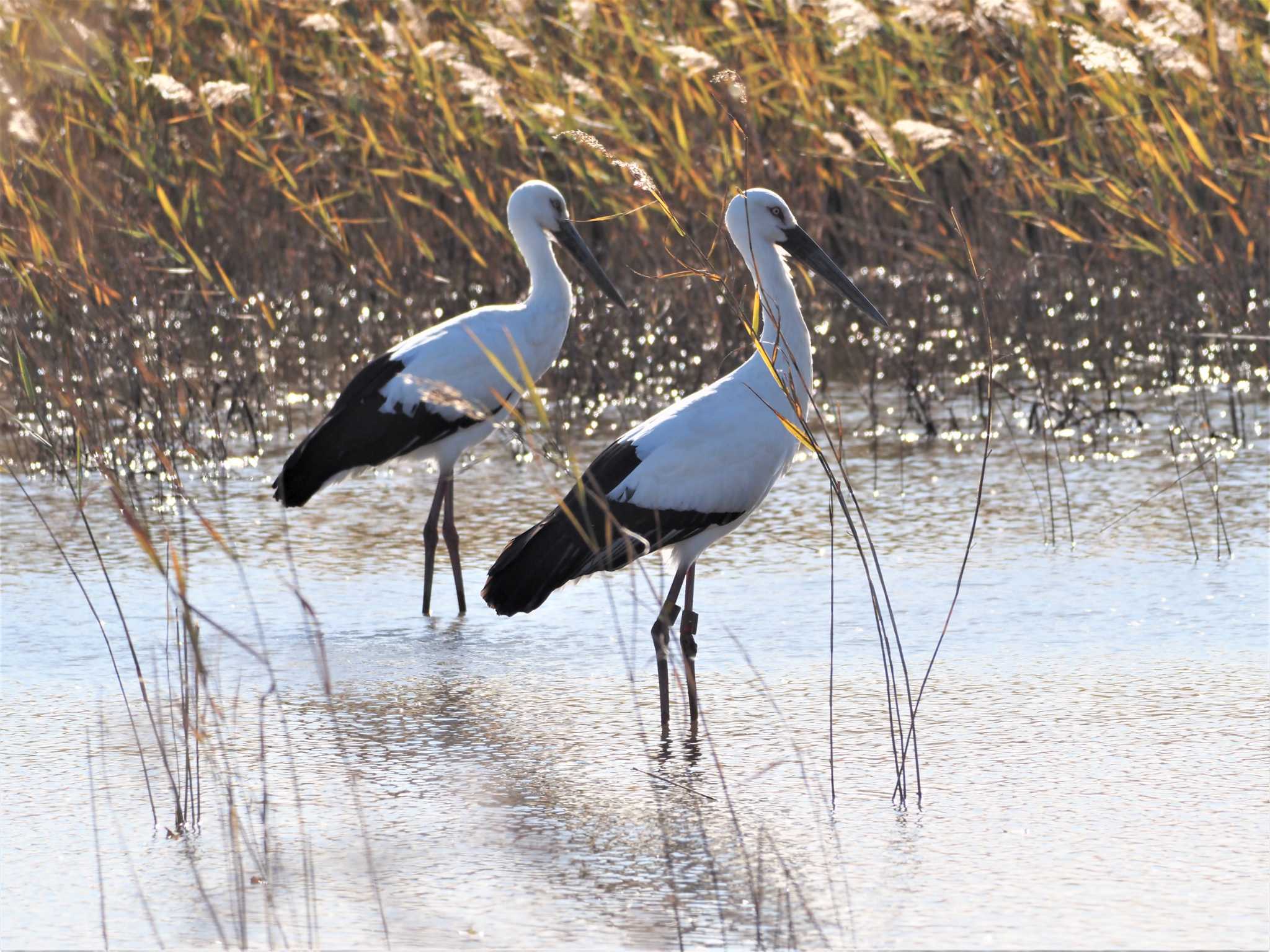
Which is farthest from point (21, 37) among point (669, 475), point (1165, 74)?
point (669, 475)

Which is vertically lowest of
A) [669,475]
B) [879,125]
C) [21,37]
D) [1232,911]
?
[1232,911]

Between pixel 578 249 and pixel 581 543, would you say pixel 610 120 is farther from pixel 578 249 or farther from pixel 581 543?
pixel 581 543

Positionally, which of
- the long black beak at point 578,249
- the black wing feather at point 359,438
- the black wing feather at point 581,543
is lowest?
the black wing feather at point 581,543

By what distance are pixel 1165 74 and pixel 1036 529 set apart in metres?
3.90

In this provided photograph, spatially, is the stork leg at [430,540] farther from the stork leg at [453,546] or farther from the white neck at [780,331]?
the white neck at [780,331]

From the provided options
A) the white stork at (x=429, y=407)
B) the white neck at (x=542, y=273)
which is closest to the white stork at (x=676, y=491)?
→ the white stork at (x=429, y=407)

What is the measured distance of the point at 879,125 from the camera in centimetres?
956

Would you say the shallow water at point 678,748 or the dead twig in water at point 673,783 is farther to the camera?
the dead twig in water at point 673,783

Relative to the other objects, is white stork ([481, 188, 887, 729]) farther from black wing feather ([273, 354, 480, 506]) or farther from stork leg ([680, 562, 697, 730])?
black wing feather ([273, 354, 480, 506])

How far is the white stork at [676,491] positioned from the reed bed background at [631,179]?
3.20 m

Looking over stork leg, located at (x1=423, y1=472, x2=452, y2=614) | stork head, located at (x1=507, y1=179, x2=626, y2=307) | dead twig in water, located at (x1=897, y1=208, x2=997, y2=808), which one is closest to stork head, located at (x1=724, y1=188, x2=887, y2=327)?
dead twig in water, located at (x1=897, y1=208, x2=997, y2=808)

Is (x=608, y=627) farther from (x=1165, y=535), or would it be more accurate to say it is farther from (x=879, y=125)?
(x=879, y=125)

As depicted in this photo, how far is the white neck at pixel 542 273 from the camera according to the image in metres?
6.67

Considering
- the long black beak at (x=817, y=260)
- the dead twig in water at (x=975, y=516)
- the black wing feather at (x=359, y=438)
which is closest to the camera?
the dead twig in water at (x=975, y=516)
